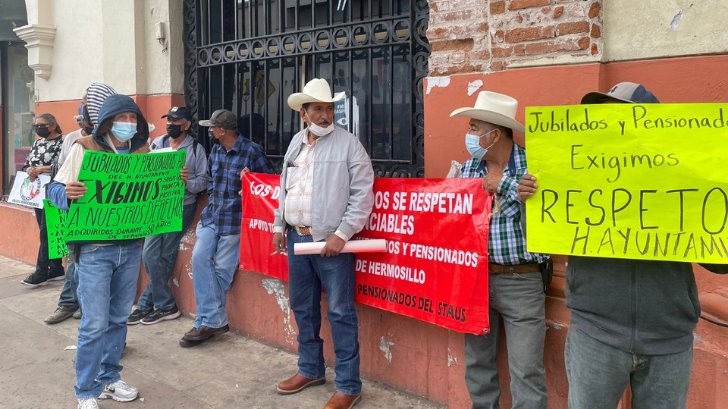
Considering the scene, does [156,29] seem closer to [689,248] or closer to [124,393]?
[124,393]

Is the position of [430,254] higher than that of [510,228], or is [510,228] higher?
[510,228]

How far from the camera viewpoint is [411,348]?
4105mm

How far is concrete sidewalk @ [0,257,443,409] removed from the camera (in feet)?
13.5

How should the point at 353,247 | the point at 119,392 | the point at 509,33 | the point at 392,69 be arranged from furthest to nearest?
the point at 392,69
the point at 119,392
the point at 353,247
the point at 509,33

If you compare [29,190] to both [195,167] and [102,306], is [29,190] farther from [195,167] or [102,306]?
[102,306]

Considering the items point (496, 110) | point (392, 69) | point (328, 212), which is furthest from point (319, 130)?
point (496, 110)

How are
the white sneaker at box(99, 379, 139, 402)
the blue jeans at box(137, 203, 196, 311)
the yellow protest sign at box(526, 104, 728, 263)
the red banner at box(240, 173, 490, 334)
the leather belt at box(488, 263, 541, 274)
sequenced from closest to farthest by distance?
the yellow protest sign at box(526, 104, 728, 263)
the leather belt at box(488, 263, 541, 274)
the red banner at box(240, 173, 490, 334)
the white sneaker at box(99, 379, 139, 402)
the blue jeans at box(137, 203, 196, 311)

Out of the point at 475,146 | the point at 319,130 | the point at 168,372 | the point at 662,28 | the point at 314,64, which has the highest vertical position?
the point at 314,64

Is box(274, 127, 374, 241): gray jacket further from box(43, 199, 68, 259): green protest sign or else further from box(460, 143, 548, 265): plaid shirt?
box(43, 199, 68, 259): green protest sign

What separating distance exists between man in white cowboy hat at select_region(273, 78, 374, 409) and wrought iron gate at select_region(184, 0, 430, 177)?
2.26ft

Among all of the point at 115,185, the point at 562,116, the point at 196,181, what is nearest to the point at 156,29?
the point at 196,181

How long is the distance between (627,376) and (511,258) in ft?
3.33

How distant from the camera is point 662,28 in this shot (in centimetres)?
317

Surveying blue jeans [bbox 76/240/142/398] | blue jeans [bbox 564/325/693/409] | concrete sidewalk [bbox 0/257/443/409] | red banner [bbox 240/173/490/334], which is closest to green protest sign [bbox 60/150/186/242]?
blue jeans [bbox 76/240/142/398]
